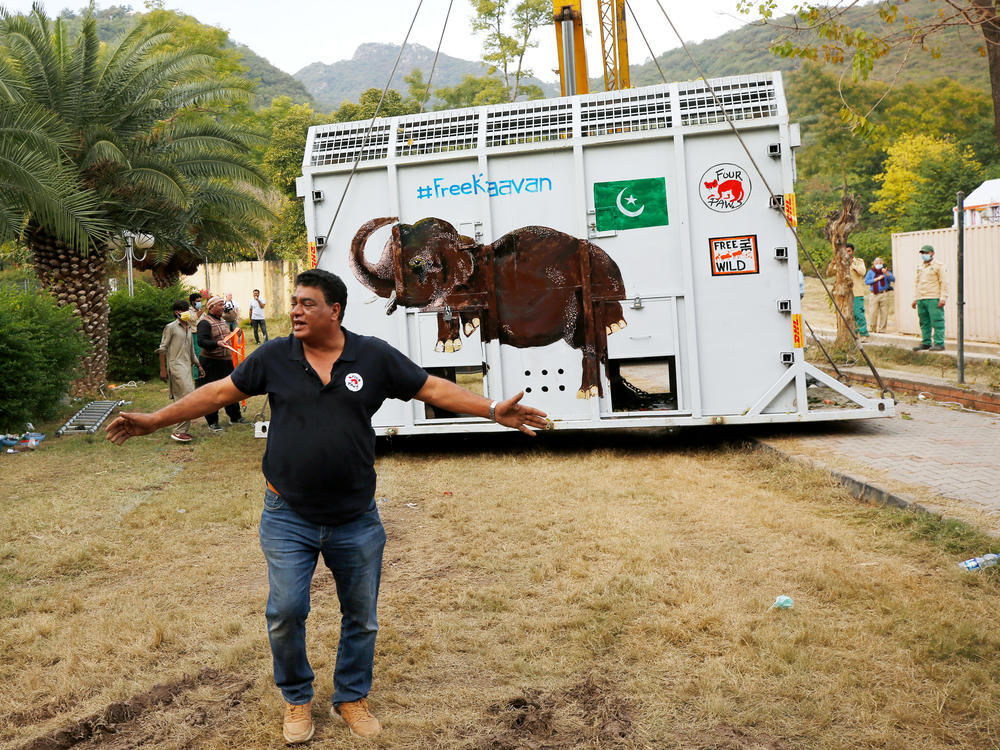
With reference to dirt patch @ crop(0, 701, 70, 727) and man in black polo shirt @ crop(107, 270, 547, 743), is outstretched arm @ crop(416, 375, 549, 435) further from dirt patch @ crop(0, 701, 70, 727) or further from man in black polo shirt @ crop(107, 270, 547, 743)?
dirt patch @ crop(0, 701, 70, 727)

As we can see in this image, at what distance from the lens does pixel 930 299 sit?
15445 mm

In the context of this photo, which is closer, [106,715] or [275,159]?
[106,715]

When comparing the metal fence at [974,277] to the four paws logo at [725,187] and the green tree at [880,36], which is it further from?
the green tree at [880,36]

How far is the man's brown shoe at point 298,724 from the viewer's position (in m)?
3.66

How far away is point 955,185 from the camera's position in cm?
4006

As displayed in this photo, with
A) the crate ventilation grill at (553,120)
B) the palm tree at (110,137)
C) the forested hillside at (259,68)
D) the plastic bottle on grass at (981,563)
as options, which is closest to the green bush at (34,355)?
the palm tree at (110,137)

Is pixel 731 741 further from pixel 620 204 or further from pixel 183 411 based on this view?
pixel 620 204

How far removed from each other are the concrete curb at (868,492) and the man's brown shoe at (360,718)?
3.99m

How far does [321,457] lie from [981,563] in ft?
12.2

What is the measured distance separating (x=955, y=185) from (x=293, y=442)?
42.4 m

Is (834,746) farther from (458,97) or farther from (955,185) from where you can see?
(458,97)

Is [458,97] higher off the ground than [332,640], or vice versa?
[458,97]

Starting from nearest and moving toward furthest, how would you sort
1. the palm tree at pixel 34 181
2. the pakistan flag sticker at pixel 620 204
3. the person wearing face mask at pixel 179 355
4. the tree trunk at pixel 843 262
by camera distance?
the pakistan flag sticker at pixel 620 204 < the person wearing face mask at pixel 179 355 < the palm tree at pixel 34 181 < the tree trunk at pixel 843 262

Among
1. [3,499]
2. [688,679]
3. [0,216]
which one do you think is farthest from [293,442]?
[0,216]
